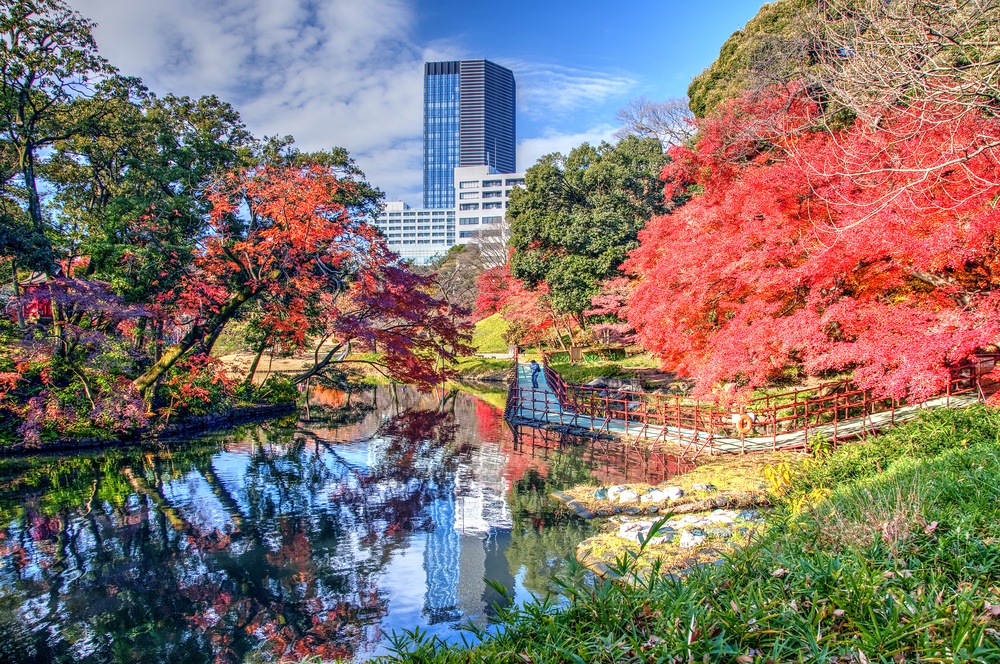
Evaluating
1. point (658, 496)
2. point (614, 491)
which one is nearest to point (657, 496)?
point (658, 496)

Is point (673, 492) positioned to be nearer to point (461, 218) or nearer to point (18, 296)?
point (18, 296)

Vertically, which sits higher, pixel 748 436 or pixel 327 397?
pixel 748 436

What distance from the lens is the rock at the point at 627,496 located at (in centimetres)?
901

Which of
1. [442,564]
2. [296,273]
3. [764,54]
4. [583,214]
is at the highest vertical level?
[764,54]

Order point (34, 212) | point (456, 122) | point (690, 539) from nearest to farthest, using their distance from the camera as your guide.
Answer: point (690, 539), point (34, 212), point (456, 122)

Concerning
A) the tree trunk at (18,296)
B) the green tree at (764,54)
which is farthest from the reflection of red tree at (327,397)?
the green tree at (764,54)

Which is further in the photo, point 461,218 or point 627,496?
point 461,218

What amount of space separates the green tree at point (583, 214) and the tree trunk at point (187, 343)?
487 inches

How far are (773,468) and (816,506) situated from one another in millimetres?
3354

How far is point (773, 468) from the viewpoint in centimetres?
944

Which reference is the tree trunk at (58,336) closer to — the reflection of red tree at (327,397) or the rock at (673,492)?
the reflection of red tree at (327,397)

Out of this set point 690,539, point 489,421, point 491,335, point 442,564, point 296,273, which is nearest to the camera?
point 690,539

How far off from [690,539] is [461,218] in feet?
299

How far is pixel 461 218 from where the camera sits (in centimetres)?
9525
